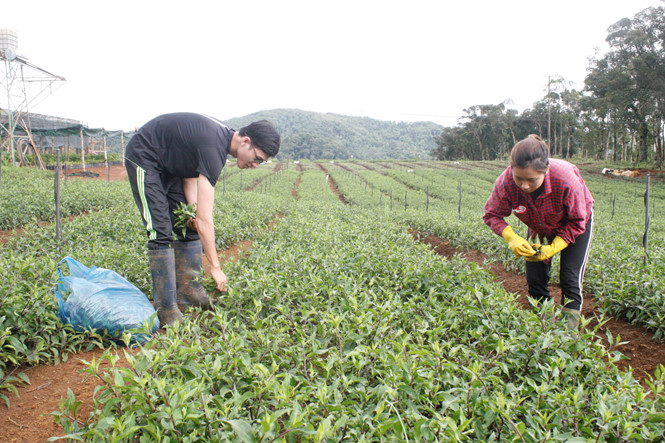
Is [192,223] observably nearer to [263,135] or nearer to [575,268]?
[263,135]

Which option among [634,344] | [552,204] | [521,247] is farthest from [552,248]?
[634,344]

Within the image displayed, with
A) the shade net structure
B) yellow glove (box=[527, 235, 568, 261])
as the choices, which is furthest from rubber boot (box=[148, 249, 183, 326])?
the shade net structure

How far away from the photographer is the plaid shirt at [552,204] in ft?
9.86

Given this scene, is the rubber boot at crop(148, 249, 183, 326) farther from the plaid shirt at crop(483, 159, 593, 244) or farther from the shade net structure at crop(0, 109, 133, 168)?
the shade net structure at crop(0, 109, 133, 168)

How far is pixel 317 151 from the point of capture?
79688mm

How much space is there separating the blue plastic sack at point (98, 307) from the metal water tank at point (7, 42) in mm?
18940

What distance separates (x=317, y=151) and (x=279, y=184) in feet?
170

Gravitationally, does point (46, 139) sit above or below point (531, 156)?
above

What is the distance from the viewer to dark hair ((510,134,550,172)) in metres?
2.77

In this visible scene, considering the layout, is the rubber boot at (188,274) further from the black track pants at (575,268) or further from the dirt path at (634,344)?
the black track pants at (575,268)

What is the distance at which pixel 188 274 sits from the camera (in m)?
3.52

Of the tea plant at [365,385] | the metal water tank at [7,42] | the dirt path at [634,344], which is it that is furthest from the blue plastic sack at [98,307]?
the metal water tank at [7,42]

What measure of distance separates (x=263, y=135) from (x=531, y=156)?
1.88 m

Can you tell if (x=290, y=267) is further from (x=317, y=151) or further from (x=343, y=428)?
(x=317, y=151)
